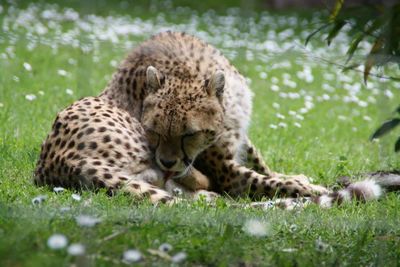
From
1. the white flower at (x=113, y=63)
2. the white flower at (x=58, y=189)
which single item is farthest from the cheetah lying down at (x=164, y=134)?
the white flower at (x=113, y=63)

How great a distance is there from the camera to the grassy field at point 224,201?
2885 mm

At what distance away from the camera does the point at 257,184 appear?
4656mm

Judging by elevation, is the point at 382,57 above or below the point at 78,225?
above

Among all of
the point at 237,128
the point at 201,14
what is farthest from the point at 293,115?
the point at 201,14

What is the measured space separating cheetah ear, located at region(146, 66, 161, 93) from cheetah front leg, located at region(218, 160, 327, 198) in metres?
0.63

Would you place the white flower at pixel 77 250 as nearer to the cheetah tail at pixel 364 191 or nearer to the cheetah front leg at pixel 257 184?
the cheetah tail at pixel 364 191

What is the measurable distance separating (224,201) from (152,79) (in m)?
0.85

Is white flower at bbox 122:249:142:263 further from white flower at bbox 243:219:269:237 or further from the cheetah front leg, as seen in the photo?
the cheetah front leg

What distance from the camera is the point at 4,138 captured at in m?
5.35

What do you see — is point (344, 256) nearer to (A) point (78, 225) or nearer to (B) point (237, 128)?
(A) point (78, 225)

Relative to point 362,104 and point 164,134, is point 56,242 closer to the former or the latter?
point 164,134

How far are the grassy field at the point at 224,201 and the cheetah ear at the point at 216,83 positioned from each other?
29cm

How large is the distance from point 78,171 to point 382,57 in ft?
5.64

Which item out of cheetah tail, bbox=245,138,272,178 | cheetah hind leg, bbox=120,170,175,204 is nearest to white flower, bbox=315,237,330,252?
cheetah hind leg, bbox=120,170,175,204
